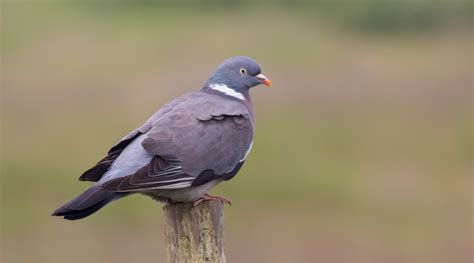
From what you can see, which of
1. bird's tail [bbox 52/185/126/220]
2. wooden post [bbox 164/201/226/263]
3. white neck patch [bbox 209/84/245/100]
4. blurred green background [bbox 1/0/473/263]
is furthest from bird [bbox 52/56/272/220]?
blurred green background [bbox 1/0/473/263]

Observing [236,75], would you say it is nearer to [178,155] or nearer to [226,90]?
[226,90]

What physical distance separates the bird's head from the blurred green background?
367 centimetres

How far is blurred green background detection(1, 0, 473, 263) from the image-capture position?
11102mm

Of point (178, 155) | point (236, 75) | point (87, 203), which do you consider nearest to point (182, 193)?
point (178, 155)

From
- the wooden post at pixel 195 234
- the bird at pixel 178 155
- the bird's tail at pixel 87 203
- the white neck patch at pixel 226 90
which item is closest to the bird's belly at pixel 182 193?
the bird at pixel 178 155

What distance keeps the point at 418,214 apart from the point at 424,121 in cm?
345

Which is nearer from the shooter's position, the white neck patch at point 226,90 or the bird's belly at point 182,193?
the bird's belly at point 182,193

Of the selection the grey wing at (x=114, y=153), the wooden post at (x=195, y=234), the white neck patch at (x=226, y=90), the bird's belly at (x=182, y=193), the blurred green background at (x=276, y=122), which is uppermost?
the white neck patch at (x=226, y=90)

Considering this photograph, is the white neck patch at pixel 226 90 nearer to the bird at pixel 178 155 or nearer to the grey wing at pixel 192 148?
the bird at pixel 178 155

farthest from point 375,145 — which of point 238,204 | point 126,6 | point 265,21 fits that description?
point 126,6

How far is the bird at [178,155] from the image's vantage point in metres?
5.66

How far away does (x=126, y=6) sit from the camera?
76.1ft

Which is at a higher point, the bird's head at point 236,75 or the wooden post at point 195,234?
the bird's head at point 236,75

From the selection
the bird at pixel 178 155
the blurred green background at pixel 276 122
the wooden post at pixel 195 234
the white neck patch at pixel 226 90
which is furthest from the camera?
the blurred green background at pixel 276 122
